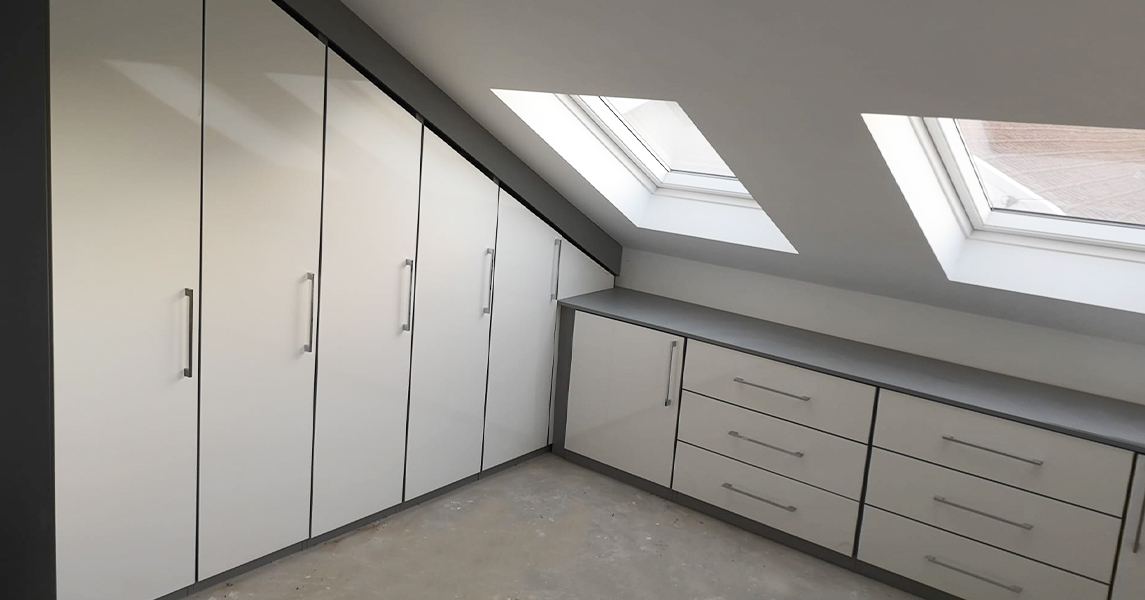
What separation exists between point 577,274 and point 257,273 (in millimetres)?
1717

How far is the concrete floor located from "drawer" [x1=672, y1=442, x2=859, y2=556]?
0.31 feet

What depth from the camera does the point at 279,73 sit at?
2.53 meters

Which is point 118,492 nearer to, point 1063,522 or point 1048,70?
point 1048,70

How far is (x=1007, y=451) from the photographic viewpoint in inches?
109

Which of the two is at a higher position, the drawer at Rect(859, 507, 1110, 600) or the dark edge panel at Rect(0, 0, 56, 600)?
the dark edge panel at Rect(0, 0, 56, 600)

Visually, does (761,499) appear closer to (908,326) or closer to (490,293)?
(908,326)

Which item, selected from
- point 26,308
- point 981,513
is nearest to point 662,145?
point 981,513

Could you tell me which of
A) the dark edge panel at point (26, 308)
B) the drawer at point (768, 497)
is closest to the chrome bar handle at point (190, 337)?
the dark edge panel at point (26, 308)

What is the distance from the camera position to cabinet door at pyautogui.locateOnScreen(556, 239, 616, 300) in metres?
3.87

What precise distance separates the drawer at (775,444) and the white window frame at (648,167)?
0.87 m

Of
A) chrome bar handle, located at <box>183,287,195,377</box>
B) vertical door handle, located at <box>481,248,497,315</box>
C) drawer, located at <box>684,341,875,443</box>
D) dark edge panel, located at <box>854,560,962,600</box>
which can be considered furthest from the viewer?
vertical door handle, located at <box>481,248,497,315</box>

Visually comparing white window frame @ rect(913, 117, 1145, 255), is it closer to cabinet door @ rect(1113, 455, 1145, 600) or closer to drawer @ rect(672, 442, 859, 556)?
cabinet door @ rect(1113, 455, 1145, 600)

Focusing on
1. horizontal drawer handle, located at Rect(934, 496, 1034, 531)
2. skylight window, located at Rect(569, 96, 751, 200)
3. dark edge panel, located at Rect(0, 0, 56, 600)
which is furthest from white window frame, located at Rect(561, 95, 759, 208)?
dark edge panel, located at Rect(0, 0, 56, 600)

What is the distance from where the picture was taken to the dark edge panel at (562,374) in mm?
3873
